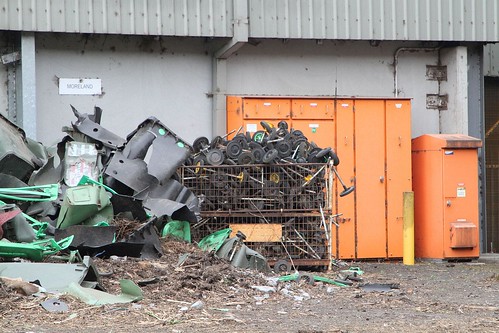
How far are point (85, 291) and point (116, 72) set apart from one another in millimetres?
7457

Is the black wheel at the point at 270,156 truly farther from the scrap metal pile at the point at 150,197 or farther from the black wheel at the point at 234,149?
the black wheel at the point at 234,149

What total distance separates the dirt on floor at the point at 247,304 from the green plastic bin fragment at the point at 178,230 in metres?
0.23

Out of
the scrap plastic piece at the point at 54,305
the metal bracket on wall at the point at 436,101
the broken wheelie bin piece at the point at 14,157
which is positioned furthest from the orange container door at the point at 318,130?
the scrap plastic piece at the point at 54,305

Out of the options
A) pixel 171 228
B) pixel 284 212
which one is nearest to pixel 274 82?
pixel 284 212

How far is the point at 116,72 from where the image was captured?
15.6m

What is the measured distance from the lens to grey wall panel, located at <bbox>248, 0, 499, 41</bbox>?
1578 centimetres

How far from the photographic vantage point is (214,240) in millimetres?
12188

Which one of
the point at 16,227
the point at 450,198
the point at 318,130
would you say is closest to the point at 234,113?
the point at 318,130

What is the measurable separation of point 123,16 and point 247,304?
7.10m

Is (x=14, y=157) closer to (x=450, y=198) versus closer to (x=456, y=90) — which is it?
(x=450, y=198)

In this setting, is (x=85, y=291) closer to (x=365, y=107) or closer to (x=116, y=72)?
(x=116, y=72)

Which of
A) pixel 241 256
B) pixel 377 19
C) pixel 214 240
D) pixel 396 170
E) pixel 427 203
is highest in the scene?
pixel 377 19

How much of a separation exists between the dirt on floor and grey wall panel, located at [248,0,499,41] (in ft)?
16.0

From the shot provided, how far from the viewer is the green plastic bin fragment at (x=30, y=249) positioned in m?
9.55
